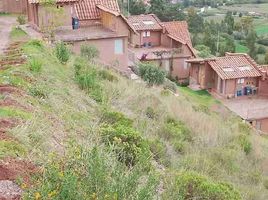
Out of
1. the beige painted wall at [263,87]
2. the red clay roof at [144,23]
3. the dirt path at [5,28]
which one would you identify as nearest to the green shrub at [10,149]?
the dirt path at [5,28]

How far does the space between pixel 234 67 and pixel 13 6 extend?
13.3 metres

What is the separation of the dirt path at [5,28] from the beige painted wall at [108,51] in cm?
303

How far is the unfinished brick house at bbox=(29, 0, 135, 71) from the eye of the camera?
21.7 meters

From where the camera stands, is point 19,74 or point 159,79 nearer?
point 19,74

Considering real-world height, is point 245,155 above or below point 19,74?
below

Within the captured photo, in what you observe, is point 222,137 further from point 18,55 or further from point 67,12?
point 67,12

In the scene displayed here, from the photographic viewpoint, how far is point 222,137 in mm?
14406

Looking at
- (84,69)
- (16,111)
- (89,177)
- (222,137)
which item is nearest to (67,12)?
(84,69)

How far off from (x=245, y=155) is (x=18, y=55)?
23.0 feet

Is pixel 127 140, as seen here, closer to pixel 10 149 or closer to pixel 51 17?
pixel 10 149

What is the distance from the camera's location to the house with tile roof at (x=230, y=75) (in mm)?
29297

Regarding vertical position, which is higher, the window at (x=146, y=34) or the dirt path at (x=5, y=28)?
the dirt path at (x=5, y=28)

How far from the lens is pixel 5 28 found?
21828 millimetres

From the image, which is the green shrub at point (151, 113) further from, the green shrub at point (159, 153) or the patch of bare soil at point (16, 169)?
the patch of bare soil at point (16, 169)
